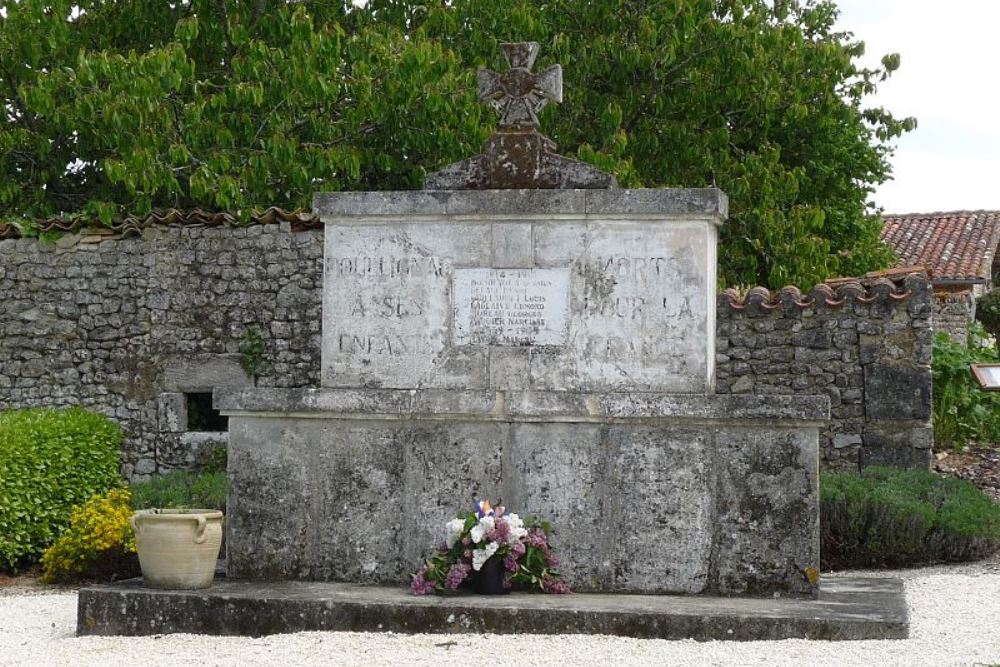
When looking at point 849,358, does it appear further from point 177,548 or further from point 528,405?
point 177,548

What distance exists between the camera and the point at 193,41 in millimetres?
16688

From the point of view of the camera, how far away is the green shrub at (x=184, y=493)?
1105 cm

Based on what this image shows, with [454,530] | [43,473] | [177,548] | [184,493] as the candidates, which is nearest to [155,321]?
[43,473]

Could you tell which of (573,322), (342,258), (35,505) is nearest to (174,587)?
(342,258)

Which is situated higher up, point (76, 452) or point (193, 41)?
point (193, 41)

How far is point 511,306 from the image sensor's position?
300 inches

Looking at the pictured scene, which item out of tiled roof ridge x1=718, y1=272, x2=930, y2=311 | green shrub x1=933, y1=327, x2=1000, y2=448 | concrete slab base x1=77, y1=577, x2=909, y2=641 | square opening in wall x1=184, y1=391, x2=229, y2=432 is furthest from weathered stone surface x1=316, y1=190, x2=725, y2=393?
green shrub x1=933, y1=327, x2=1000, y2=448

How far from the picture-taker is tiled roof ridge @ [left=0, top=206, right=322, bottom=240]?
42.0 feet

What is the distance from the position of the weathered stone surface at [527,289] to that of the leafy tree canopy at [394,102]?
5.75 m

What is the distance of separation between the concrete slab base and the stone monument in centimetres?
28

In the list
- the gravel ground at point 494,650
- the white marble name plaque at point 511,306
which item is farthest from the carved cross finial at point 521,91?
the gravel ground at point 494,650

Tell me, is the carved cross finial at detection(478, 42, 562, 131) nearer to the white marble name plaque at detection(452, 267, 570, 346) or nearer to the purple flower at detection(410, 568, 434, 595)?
the white marble name plaque at detection(452, 267, 570, 346)

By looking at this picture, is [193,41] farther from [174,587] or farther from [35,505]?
[174,587]

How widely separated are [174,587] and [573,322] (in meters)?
2.48
